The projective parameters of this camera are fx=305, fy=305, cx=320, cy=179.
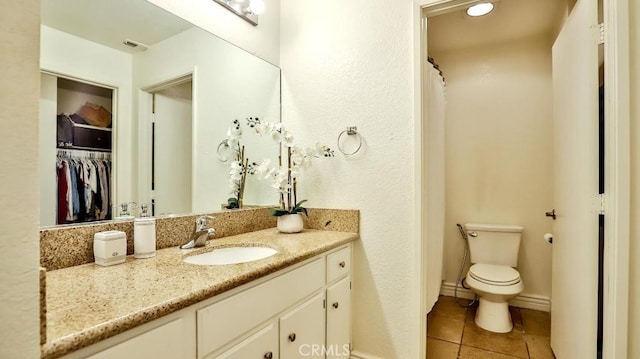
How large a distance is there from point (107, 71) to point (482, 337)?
2655 mm

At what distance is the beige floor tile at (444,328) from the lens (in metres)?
2.13

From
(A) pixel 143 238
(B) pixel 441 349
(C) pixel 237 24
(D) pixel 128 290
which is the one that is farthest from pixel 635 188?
(C) pixel 237 24

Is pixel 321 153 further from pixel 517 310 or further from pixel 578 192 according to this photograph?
pixel 517 310

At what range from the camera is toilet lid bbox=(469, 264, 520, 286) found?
85.5 inches

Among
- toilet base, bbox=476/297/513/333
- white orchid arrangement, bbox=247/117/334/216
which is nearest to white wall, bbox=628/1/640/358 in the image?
toilet base, bbox=476/297/513/333

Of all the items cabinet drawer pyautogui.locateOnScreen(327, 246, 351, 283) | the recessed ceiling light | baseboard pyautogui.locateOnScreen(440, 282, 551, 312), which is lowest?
baseboard pyautogui.locateOnScreen(440, 282, 551, 312)

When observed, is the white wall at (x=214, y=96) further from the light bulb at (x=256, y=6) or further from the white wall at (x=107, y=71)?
the light bulb at (x=256, y=6)

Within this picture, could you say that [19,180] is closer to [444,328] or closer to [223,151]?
[223,151]

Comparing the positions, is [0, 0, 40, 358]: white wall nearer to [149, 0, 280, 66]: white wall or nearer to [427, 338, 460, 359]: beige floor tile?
[149, 0, 280, 66]: white wall

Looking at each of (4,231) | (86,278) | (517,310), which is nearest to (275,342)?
(86,278)

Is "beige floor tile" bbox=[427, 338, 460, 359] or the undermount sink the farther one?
Answer: "beige floor tile" bbox=[427, 338, 460, 359]

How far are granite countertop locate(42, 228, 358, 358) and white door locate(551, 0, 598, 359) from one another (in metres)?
1.25

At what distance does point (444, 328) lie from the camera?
2260mm

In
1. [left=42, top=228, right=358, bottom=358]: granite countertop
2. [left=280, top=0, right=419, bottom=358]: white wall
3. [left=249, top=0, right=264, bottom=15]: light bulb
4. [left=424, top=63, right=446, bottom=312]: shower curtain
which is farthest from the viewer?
[left=424, top=63, right=446, bottom=312]: shower curtain
